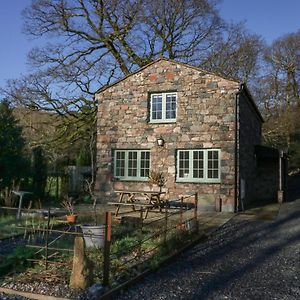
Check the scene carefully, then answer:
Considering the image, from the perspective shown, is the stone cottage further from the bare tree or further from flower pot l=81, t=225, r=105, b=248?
the bare tree

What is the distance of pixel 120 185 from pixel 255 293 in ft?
36.7

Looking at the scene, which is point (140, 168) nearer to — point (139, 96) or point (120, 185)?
point (120, 185)

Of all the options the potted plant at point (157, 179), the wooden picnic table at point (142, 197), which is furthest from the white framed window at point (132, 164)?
the wooden picnic table at point (142, 197)

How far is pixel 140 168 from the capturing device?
637 inches

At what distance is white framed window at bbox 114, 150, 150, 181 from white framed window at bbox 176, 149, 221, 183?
4.71ft

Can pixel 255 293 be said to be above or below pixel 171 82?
below

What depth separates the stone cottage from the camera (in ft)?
48.5

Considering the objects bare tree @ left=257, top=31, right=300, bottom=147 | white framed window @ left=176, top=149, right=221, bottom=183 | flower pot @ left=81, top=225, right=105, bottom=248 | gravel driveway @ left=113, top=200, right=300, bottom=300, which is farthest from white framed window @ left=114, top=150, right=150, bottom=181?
bare tree @ left=257, top=31, right=300, bottom=147

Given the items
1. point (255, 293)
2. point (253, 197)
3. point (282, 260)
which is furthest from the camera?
point (253, 197)

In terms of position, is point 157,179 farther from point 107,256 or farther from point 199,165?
point 107,256

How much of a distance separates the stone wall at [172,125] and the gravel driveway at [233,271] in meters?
4.74

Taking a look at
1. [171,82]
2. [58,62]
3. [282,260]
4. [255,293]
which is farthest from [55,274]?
[58,62]

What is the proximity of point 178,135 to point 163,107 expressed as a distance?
1.37 meters

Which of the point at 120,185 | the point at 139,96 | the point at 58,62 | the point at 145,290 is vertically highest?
the point at 58,62
